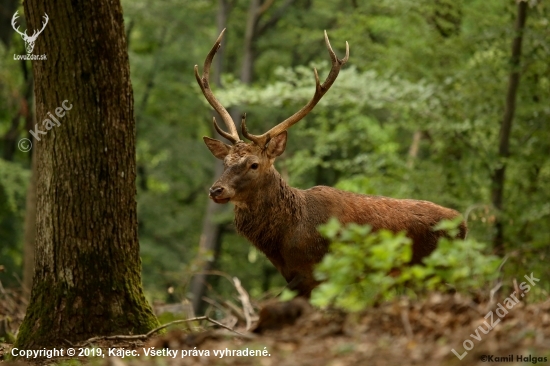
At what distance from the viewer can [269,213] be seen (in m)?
7.36

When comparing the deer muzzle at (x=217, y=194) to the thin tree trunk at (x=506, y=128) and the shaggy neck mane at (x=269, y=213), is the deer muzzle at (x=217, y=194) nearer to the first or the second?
the shaggy neck mane at (x=269, y=213)

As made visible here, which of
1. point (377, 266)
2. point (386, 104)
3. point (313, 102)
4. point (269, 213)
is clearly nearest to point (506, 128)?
point (386, 104)

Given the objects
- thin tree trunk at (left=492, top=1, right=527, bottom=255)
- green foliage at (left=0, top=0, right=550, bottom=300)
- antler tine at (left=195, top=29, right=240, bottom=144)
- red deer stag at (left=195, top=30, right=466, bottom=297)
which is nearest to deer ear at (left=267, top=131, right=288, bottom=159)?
red deer stag at (left=195, top=30, right=466, bottom=297)

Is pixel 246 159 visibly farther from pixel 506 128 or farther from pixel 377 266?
pixel 506 128

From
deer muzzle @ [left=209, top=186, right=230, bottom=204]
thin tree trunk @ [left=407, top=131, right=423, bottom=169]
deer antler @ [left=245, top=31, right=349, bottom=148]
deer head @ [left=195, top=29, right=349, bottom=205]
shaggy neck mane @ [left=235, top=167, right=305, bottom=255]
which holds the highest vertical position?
deer antler @ [left=245, top=31, right=349, bottom=148]

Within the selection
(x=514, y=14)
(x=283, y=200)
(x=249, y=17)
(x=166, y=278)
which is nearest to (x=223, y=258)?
(x=166, y=278)

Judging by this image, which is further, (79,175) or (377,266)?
(79,175)

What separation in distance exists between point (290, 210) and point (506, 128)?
548cm

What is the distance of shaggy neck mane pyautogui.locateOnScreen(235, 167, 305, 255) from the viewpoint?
7.30 m

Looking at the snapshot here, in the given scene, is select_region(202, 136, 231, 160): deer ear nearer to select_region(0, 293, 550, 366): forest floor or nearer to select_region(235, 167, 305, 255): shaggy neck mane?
select_region(235, 167, 305, 255): shaggy neck mane

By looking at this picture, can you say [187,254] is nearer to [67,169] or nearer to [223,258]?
[223,258]

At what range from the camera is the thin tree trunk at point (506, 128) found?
11125 mm

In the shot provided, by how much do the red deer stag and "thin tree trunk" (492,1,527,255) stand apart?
3.96 metres

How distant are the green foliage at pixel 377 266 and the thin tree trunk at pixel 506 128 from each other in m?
6.89
